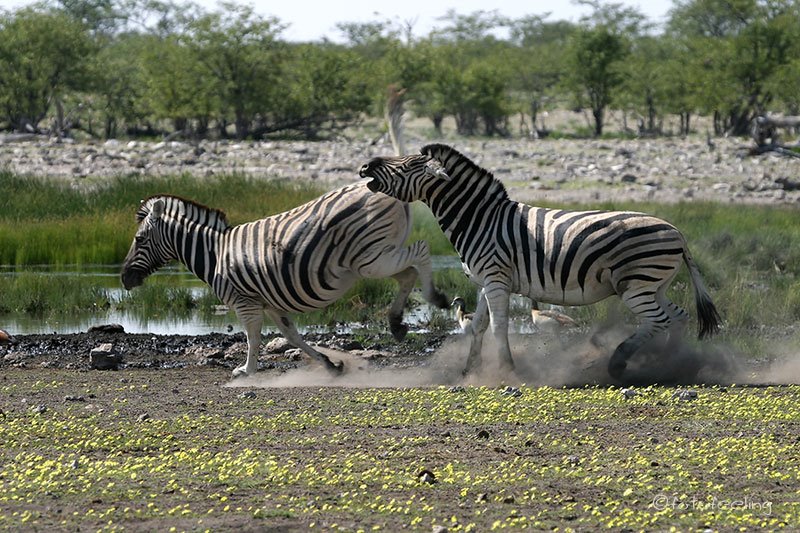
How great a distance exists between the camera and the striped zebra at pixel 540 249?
1078cm

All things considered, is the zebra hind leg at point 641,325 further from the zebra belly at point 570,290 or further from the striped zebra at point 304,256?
the striped zebra at point 304,256

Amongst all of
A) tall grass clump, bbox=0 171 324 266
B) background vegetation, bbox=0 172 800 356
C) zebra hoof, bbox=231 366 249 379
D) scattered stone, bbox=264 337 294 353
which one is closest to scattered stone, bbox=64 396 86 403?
zebra hoof, bbox=231 366 249 379

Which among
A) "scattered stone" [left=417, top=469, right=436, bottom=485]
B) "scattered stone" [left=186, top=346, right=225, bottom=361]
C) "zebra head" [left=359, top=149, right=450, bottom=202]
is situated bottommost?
"scattered stone" [left=186, top=346, right=225, bottom=361]

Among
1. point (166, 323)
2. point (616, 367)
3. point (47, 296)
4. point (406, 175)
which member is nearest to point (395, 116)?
point (406, 175)

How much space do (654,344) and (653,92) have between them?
50826 mm

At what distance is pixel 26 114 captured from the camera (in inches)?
2048

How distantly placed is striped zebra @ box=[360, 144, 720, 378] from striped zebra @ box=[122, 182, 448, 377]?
53cm

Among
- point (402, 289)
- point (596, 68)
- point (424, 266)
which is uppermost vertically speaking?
point (596, 68)

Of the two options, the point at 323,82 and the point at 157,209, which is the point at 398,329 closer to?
Result: the point at 157,209

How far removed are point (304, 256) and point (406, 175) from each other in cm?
125

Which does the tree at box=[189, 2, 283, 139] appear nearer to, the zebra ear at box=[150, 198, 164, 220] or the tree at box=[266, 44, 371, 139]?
the tree at box=[266, 44, 371, 139]

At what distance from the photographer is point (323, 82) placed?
56.5 metres

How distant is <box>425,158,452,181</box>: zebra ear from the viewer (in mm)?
11320

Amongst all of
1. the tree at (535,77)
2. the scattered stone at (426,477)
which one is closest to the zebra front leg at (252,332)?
the scattered stone at (426,477)
